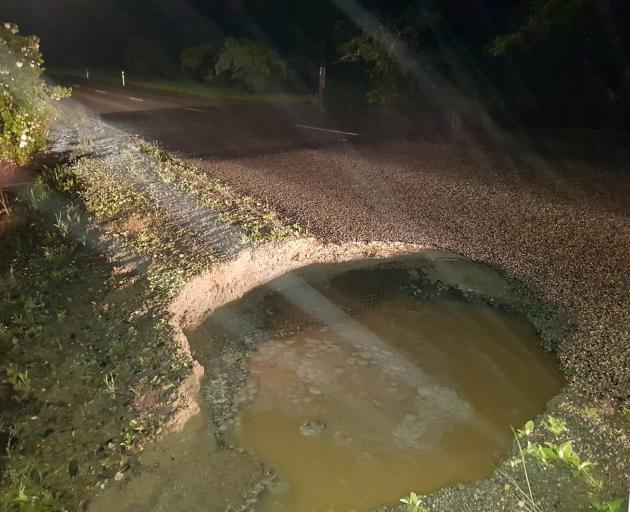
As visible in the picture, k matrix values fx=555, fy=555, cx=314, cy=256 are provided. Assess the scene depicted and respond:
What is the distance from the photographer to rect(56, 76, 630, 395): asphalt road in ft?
16.7

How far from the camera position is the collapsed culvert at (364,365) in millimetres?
3514

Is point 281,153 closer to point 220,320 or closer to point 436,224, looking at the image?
point 436,224

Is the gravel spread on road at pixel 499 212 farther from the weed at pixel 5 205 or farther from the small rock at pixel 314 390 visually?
the weed at pixel 5 205

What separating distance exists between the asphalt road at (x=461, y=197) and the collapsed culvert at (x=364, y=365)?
0.35 metres

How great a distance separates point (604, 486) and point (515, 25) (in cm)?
1395

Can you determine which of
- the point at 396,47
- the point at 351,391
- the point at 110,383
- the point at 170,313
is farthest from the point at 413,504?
the point at 396,47

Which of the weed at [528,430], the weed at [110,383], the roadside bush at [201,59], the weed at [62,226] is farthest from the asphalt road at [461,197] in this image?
the roadside bush at [201,59]

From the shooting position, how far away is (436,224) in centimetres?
689

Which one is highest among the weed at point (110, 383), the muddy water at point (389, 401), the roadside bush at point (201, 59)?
the roadside bush at point (201, 59)

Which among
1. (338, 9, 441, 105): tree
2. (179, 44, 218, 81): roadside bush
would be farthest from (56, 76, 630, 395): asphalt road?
(179, 44, 218, 81): roadside bush

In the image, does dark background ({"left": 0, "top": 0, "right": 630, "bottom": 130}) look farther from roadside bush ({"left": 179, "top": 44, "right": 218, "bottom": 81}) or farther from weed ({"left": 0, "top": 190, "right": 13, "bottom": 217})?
weed ({"left": 0, "top": 190, "right": 13, "bottom": 217})

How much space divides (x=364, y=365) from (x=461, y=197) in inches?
163

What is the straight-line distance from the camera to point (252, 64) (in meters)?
21.5

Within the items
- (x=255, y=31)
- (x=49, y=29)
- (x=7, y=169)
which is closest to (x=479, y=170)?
(x=7, y=169)
